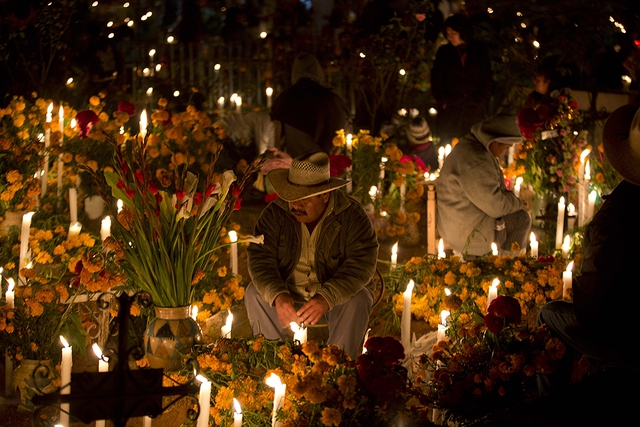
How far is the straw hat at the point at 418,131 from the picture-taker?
7707 millimetres

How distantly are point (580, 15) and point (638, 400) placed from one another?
5322 mm

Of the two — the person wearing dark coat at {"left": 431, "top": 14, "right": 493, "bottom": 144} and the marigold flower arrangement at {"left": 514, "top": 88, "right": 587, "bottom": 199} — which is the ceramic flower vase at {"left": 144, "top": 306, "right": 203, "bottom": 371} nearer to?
the marigold flower arrangement at {"left": 514, "top": 88, "right": 587, "bottom": 199}

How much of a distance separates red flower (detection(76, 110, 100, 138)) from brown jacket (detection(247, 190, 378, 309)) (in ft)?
6.16

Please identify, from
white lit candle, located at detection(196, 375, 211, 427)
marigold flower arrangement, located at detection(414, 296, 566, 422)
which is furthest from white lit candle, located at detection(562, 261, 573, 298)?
white lit candle, located at detection(196, 375, 211, 427)

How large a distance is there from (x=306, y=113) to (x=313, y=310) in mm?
3282

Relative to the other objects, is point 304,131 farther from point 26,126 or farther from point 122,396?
point 122,396

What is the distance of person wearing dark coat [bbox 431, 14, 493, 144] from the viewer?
736cm

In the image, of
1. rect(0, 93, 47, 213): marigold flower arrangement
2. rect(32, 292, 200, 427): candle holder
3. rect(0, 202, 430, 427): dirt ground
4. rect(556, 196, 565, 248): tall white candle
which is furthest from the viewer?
rect(556, 196, 565, 248): tall white candle

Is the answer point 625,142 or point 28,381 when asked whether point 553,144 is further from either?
point 28,381

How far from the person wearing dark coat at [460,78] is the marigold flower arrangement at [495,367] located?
4658 mm

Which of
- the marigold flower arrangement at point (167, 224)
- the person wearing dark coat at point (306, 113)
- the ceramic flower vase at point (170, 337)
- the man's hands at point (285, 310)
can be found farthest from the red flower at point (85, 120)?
the man's hands at point (285, 310)

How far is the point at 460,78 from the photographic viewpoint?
7.46 metres

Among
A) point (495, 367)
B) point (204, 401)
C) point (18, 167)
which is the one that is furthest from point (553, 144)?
point (204, 401)

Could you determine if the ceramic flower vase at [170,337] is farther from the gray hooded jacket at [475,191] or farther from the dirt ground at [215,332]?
the gray hooded jacket at [475,191]
